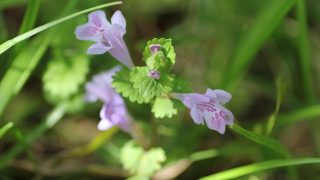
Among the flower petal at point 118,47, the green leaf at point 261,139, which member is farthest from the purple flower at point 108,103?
the green leaf at point 261,139

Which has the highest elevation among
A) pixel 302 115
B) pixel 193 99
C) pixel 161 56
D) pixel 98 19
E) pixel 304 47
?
pixel 304 47

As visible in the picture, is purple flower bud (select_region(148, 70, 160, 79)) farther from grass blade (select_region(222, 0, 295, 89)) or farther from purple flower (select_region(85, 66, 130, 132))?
grass blade (select_region(222, 0, 295, 89))

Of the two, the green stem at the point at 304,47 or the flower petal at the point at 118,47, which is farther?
the green stem at the point at 304,47

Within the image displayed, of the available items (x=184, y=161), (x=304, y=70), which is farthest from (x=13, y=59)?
(x=304, y=70)

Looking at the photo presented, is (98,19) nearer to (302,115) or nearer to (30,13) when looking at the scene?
(30,13)

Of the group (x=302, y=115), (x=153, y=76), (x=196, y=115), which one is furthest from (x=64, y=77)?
(x=302, y=115)

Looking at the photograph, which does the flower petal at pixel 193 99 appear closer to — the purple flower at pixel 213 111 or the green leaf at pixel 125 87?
the purple flower at pixel 213 111
